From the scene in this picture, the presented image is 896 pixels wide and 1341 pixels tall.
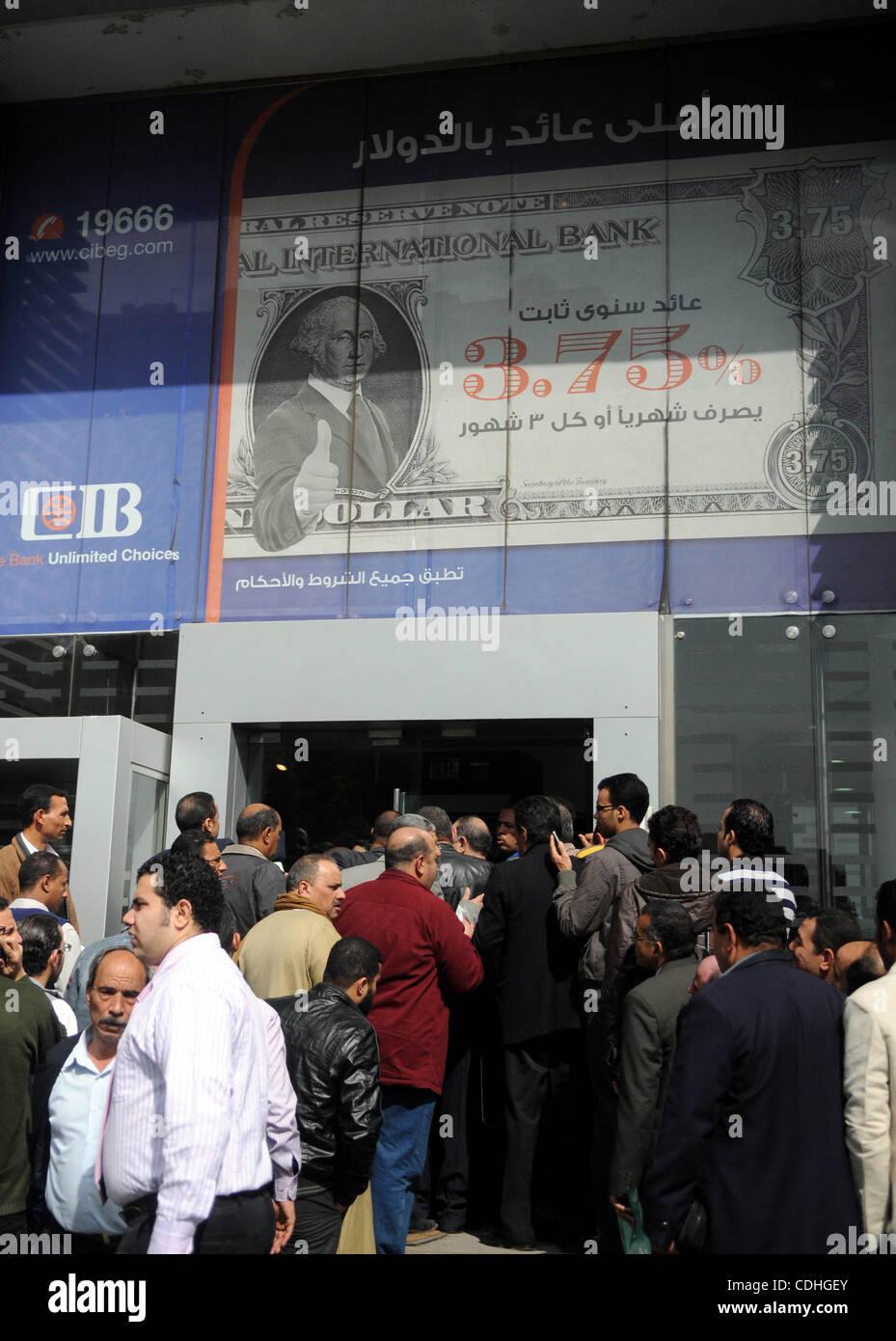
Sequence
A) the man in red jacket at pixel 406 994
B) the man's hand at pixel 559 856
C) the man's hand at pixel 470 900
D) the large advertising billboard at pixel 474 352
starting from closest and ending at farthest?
the man in red jacket at pixel 406 994, the man's hand at pixel 559 856, the man's hand at pixel 470 900, the large advertising billboard at pixel 474 352

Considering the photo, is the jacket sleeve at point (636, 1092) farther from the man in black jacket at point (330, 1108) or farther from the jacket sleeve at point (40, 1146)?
the jacket sleeve at point (40, 1146)

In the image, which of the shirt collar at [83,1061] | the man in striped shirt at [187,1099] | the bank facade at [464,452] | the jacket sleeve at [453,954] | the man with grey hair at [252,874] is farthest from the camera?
the bank facade at [464,452]

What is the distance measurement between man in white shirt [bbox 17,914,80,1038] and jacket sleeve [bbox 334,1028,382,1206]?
1307 millimetres

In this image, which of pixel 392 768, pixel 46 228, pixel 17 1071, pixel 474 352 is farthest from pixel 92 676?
pixel 17 1071

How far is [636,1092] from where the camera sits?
173 inches

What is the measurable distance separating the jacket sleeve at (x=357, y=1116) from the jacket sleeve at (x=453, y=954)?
4.69ft

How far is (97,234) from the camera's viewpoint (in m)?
12.8

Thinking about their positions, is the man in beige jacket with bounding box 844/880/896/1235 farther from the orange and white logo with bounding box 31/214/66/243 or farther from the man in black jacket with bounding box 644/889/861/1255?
the orange and white logo with bounding box 31/214/66/243

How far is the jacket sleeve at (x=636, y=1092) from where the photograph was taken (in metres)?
4.35

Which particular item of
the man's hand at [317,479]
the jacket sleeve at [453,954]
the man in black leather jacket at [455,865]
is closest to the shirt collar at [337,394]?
the man's hand at [317,479]

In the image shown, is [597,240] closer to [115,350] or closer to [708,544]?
[708,544]

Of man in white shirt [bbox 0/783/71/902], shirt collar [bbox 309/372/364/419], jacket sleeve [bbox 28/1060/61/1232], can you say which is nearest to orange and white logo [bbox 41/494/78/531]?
shirt collar [bbox 309/372/364/419]
